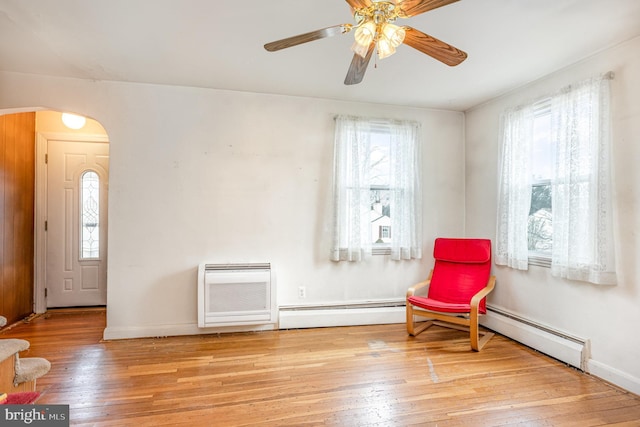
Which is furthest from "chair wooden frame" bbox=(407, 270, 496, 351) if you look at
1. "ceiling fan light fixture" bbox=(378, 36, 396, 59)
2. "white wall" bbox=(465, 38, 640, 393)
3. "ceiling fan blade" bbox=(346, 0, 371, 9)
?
"ceiling fan blade" bbox=(346, 0, 371, 9)

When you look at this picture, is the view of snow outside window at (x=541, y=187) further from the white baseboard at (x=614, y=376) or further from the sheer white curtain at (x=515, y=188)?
the white baseboard at (x=614, y=376)

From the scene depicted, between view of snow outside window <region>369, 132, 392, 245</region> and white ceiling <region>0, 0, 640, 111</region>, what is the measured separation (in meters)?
0.63

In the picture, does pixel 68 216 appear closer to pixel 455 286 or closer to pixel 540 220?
pixel 455 286

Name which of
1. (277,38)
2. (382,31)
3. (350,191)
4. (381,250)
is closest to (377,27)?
(382,31)

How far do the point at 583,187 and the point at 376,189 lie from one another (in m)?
1.87

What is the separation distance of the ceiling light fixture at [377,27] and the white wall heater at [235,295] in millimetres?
2341

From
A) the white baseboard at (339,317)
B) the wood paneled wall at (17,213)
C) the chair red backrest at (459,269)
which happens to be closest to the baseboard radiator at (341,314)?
the white baseboard at (339,317)

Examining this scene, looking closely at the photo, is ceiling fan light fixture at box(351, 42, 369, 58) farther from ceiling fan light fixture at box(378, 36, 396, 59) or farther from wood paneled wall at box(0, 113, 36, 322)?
wood paneled wall at box(0, 113, 36, 322)

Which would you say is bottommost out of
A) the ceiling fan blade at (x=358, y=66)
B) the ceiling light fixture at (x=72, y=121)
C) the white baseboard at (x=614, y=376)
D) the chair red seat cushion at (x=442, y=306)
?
the white baseboard at (x=614, y=376)

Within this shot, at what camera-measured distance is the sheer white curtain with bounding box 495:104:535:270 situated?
3154mm

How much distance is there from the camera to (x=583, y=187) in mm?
2600

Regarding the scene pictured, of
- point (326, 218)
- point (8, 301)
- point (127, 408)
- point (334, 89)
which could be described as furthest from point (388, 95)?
point (8, 301)

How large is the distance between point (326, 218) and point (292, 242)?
1.50ft

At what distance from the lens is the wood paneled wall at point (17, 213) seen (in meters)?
3.36
